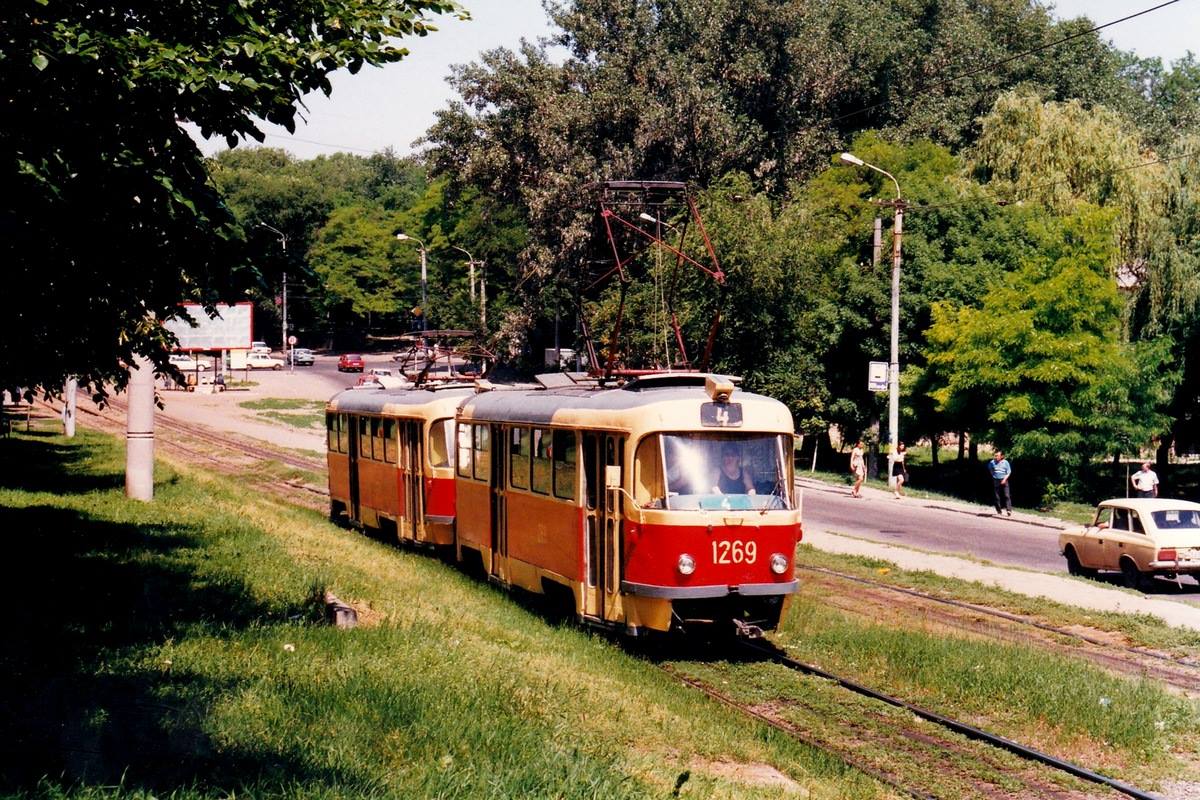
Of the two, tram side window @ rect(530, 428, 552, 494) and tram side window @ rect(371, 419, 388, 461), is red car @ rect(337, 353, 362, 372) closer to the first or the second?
tram side window @ rect(371, 419, 388, 461)

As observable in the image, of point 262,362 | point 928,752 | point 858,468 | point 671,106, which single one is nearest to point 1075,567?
point 928,752

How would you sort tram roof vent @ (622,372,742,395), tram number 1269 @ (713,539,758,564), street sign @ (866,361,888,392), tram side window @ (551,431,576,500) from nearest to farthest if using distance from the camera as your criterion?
tram number 1269 @ (713,539,758,564) → tram roof vent @ (622,372,742,395) → tram side window @ (551,431,576,500) → street sign @ (866,361,888,392)

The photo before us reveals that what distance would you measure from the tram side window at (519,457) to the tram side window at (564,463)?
1013mm

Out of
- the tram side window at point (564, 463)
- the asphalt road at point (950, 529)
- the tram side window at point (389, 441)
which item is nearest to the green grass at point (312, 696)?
the tram side window at point (564, 463)

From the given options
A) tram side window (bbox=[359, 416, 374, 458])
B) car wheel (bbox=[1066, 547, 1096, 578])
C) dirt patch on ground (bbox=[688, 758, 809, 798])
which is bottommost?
car wheel (bbox=[1066, 547, 1096, 578])

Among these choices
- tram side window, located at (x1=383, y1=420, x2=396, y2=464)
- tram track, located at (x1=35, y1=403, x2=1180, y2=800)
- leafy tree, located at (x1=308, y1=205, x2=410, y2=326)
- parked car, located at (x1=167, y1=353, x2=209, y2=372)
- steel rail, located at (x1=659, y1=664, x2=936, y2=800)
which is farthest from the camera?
leafy tree, located at (x1=308, y1=205, x2=410, y2=326)

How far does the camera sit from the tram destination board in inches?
544

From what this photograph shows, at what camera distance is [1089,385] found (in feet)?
124

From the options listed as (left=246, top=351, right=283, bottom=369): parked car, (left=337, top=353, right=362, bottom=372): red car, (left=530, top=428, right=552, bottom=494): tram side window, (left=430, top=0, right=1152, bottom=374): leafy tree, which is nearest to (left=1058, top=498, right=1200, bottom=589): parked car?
(left=530, top=428, right=552, bottom=494): tram side window

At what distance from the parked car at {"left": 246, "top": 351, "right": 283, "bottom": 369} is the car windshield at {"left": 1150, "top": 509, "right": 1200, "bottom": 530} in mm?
75995

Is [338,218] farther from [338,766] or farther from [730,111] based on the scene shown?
[338,766]

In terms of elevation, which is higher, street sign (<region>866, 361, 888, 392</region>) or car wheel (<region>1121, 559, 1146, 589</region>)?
street sign (<region>866, 361, 888, 392</region>)

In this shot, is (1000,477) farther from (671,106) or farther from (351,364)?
(351,364)

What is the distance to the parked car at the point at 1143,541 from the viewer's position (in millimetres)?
20953
